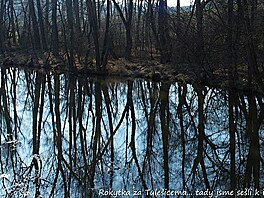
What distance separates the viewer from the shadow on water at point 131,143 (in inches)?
267

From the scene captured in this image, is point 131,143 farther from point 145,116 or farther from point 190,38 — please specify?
point 190,38

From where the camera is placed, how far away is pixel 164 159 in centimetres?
825

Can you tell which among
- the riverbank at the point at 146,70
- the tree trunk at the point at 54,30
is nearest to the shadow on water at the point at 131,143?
the riverbank at the point at 146,70

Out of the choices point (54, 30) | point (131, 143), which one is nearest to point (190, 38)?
point (131, 143)

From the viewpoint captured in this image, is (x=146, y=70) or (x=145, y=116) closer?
(x=145, y=116)

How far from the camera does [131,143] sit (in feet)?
31.3

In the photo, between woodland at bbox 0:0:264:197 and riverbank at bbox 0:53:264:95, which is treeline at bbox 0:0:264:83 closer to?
woodland at bbox 0:0:264:197

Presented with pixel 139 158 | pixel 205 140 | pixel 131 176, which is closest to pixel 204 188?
pixel 131 176

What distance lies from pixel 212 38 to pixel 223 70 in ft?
5.45

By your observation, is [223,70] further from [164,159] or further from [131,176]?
[131,176]

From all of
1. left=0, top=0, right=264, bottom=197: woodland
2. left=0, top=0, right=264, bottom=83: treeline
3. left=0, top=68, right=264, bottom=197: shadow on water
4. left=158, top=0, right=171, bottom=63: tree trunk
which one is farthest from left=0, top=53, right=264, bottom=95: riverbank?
left=0, top=68, right=264, bottom=197: shadow on water

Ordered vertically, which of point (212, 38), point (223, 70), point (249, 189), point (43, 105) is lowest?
point (249, 189)

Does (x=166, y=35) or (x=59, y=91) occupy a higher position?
(x=166, y=35)

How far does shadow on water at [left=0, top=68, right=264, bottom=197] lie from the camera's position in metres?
6.77
